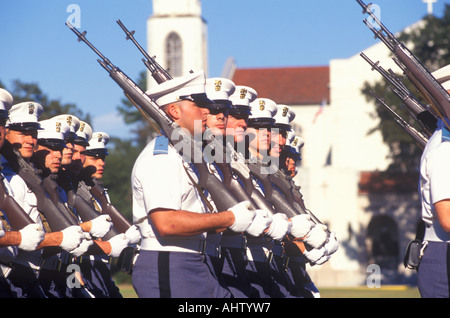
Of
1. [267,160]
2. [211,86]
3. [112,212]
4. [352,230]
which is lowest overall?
[352,230]

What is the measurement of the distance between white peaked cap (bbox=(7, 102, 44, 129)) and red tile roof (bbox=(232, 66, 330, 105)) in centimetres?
4920

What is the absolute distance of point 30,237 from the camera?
6.63 metres

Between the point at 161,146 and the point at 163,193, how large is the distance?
0.43 metres

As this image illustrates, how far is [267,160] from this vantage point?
9156 mm

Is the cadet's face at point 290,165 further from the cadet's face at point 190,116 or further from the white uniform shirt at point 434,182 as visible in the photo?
the white uniform shirt at point 434,182

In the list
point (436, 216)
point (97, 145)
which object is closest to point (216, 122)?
point (436, 216)

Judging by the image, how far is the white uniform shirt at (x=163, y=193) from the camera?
6023 millimetres

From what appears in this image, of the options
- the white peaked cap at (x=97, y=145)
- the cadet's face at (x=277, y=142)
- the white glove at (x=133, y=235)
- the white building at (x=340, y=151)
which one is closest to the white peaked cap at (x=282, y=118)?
the cadet's face at (x=277, y=142)

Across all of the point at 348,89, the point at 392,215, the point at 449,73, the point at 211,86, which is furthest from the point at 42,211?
the point at 348,89

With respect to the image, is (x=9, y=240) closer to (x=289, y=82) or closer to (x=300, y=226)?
(x=300, y=226)

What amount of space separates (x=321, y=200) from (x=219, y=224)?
138 ft

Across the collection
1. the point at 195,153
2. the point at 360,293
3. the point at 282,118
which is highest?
the point at 282,118

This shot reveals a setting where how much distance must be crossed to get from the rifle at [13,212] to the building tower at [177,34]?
56.6m

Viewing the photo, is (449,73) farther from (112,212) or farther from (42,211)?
(112,212)
